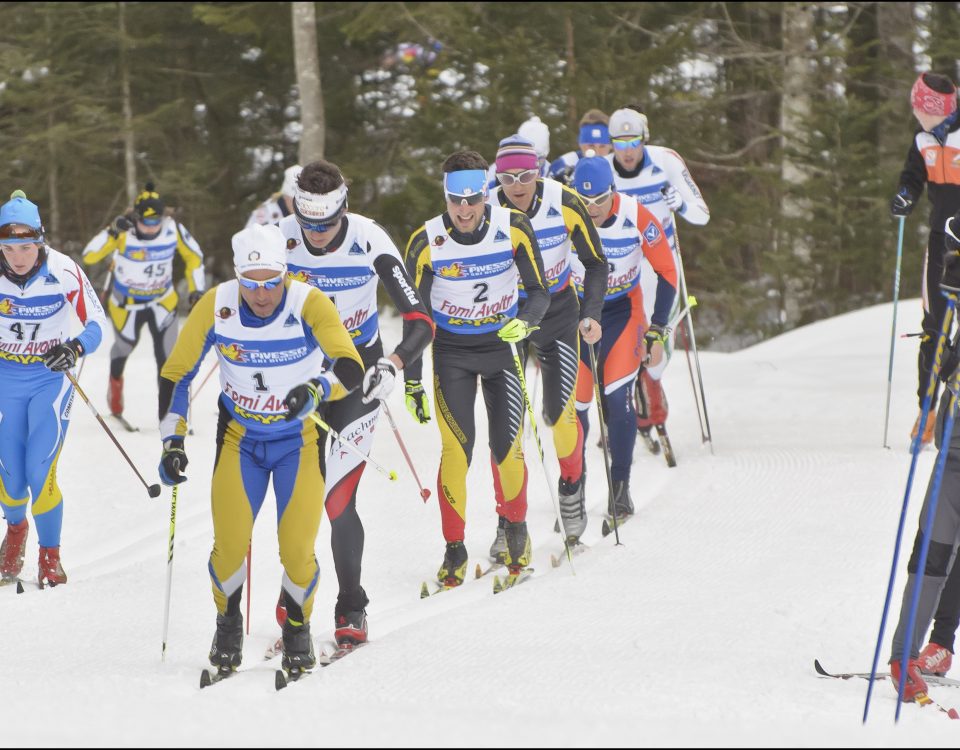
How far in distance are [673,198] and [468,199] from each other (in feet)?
10.4

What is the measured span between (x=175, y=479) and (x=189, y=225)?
15.9 m

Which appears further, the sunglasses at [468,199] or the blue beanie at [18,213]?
the blue beanie at [18,213]

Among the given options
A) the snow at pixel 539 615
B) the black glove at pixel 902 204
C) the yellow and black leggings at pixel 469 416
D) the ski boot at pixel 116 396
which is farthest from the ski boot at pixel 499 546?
the ski boot at pixel 116 396

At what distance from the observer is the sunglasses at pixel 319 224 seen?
607cm

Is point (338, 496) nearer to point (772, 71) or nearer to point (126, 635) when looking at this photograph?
point (126, 635)

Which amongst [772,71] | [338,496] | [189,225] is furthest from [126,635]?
[189,225]

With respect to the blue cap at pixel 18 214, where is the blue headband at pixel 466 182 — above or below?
above

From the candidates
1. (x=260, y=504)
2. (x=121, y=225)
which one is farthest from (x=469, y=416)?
(x=121, y=225)

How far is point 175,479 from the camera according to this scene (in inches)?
205

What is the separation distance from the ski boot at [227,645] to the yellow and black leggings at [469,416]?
163 centimetres

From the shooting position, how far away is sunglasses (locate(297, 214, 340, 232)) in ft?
19.9

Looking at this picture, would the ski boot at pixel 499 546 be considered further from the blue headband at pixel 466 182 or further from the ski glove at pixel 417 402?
the blue headband at pixel 466 182

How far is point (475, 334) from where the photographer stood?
6863 millimetres

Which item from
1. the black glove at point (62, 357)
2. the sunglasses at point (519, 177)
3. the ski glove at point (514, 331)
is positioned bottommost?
the black glove at point (62, 357)
